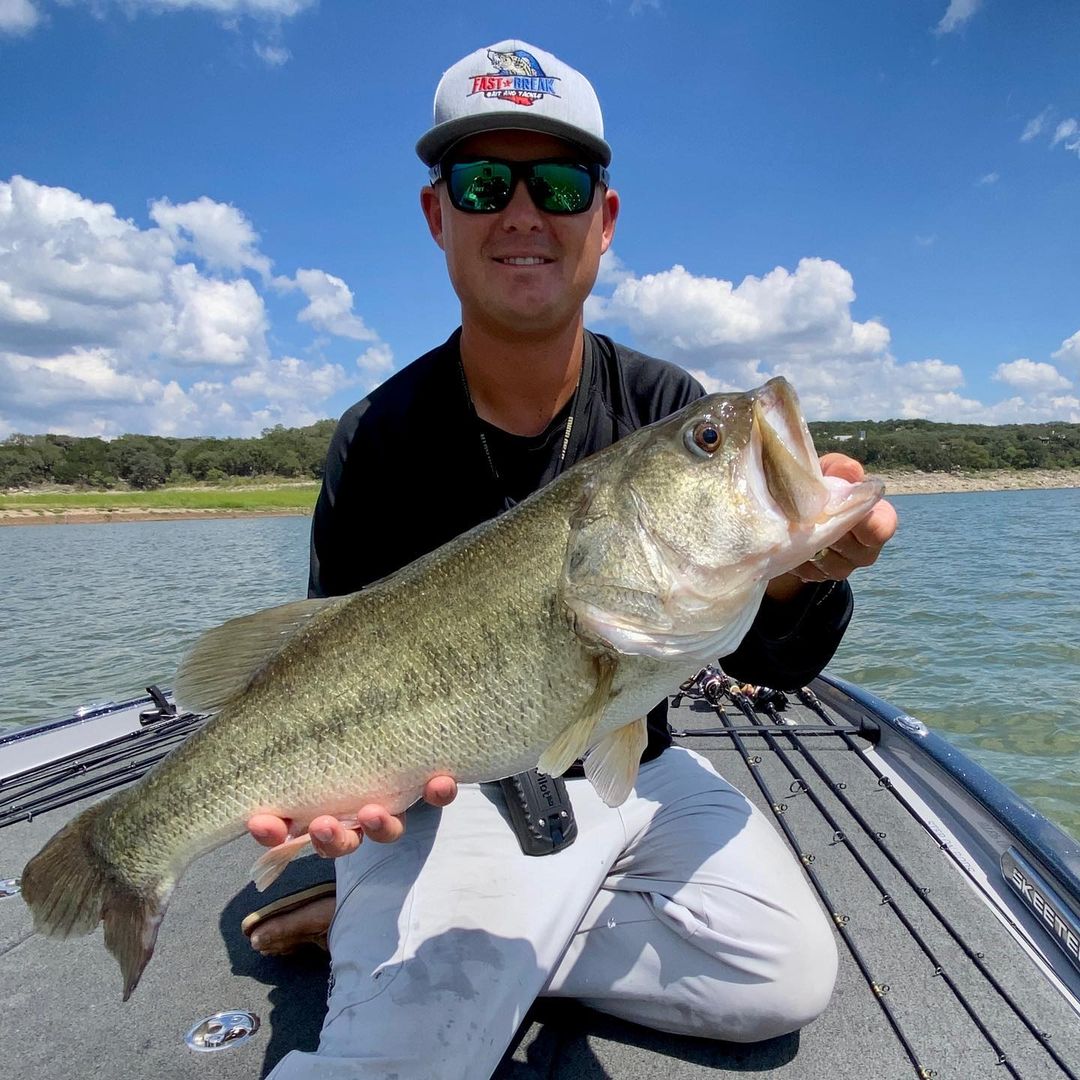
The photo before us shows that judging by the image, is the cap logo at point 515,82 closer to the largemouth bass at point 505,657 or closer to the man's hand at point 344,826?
the largemouth bass at point 505,657

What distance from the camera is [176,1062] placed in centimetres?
254

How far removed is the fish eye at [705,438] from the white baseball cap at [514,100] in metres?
1.60

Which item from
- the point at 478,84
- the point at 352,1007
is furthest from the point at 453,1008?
the point at 478,84

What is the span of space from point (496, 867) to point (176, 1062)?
125 centimetres

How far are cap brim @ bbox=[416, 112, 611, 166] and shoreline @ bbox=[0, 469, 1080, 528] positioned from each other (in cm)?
5909

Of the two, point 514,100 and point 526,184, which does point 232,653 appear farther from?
point 514,100

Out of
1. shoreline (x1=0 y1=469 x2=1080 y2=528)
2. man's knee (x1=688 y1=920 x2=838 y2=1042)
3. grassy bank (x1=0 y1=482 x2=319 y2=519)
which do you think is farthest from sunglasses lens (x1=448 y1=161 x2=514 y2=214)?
grassy bank (x1=0 y1=482 x2=319 y2=519)

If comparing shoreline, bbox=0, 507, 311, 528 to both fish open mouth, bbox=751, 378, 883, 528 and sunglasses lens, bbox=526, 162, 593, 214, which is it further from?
fish open mouth, bbox=751, 378, 883, 528

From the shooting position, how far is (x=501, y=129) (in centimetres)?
299

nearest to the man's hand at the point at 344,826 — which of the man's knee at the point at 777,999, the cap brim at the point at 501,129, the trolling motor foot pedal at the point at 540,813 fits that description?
the trolling motor foot pedal at the point at 540,813

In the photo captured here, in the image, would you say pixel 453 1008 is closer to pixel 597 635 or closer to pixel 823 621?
pixel 597 635

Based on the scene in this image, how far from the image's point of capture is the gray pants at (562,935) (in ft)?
7.29

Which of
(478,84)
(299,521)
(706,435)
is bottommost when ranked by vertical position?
(299,521)

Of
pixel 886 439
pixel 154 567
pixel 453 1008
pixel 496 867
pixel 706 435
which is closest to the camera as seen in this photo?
pixel 706 435
